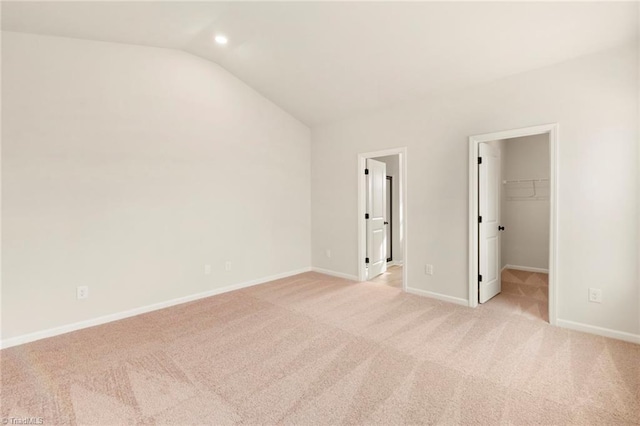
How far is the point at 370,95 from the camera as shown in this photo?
4062mm

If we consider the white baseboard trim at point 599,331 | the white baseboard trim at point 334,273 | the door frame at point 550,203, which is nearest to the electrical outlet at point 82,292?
the white baseboard trim at point 334,273

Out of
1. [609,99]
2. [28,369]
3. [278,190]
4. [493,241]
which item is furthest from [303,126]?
[28,369]

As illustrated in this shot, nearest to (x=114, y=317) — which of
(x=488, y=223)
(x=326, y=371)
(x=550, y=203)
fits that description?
(x=326, y=371)

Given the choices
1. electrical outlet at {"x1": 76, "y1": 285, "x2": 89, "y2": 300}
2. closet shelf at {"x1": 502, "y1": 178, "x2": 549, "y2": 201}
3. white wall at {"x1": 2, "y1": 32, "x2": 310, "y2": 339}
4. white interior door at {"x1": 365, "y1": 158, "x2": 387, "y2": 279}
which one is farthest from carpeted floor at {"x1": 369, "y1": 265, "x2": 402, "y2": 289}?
electrical outlet at {"x1": 76, "y1": 285, "x2": 89, "y2": 300}

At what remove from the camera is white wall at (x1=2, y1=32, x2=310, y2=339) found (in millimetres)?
2777

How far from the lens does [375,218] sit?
197 inches

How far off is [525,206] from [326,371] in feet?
17.5

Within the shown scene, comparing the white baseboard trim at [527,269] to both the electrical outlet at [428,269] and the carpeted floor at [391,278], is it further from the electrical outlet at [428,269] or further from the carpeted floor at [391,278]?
the electrical outlet at [428,269]

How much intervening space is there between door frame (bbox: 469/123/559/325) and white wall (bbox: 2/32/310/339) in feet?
9.45

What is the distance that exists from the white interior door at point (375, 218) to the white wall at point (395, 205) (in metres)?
0.87

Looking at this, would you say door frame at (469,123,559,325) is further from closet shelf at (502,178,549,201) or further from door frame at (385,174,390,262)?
closet shelf at (502,178,549,201)

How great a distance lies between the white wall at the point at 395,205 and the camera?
6125 mm

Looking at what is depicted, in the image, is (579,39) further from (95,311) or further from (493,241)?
(95,311)

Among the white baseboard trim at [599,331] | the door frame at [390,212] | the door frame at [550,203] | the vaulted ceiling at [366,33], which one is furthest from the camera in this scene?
the door frame at [390,212]
